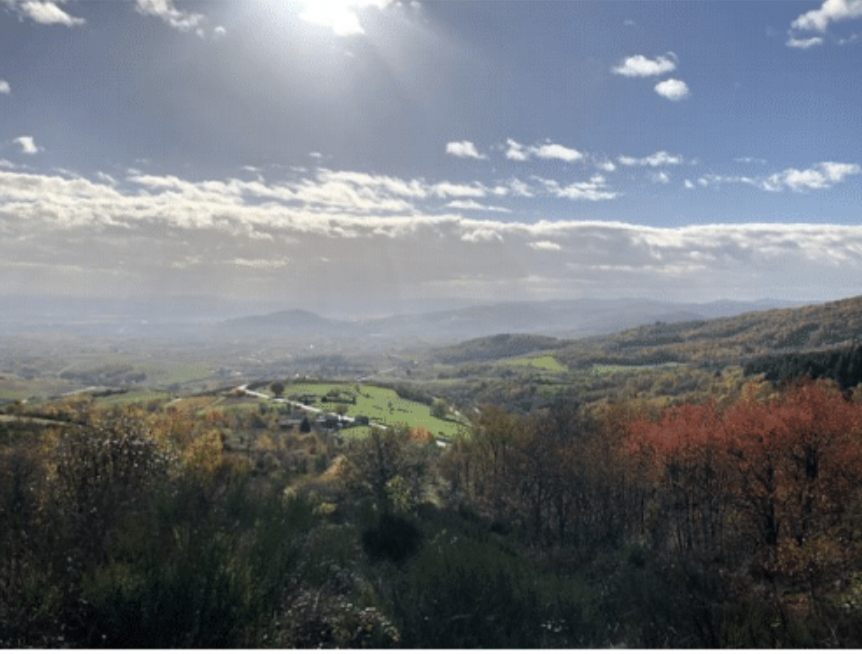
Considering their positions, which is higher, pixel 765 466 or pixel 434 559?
pixel 434 559

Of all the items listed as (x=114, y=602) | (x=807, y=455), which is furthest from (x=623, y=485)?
(x=114, y=602)

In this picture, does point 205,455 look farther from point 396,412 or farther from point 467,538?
point 396,412

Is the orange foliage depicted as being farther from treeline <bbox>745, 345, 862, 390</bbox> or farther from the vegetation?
treeline <bbox>745, 345, 862, 390</bbox>

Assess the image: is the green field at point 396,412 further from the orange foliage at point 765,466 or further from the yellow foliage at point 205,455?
the orange foliage at point 765,466

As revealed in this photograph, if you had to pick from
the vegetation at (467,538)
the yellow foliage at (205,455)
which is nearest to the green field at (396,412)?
the vegetation at (467,538)

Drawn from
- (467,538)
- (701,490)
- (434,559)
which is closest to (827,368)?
(701,490)

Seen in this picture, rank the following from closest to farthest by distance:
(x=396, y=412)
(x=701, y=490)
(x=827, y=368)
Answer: (x=701, y=490)
(x=827, y=368)
(x=396, y=412)

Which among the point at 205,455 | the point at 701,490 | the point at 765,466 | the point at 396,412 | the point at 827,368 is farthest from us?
the point at 396,412

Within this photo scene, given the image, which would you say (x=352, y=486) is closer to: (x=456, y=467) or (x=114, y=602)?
(x=456, y=467)
